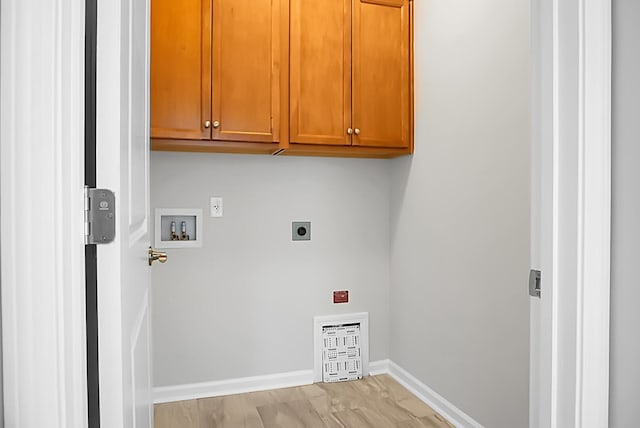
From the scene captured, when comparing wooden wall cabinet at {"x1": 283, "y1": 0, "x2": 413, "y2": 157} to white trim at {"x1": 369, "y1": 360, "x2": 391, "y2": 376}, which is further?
white trim at {"x1": 369, "y1": 360, "x2": 391, "y2": 376}

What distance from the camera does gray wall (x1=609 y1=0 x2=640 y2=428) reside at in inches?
35.5

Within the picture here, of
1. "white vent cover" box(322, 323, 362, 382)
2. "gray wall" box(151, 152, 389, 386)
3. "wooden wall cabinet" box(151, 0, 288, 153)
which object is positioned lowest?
"white vent cover" box(322, 323, 362, 382)

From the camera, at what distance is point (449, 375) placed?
2334mm

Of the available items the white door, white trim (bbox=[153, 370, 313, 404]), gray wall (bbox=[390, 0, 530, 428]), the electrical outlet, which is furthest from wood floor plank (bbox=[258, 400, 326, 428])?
the white door

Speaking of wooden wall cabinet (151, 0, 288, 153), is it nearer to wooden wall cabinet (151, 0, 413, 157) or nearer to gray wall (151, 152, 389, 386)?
wooden wall cabinet (151, 0, 413, 157)

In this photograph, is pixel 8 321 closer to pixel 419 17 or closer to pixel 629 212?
pixel 629 212

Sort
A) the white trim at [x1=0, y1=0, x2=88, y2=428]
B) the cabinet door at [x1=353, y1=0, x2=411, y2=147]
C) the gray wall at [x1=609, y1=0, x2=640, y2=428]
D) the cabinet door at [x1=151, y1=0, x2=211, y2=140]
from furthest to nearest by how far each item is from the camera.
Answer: the cabinet door at [x1=353, y1=0, x2=411, y2=147]
the cabinet door at [x1=151, y1=0, x2=211, y2=140]
the gray wall at [x1=609, y1=0, x2=640, y2=428]
the white trim at [x1=0, y1=0, x2=88, y2=428]

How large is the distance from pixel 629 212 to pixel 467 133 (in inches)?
51.7

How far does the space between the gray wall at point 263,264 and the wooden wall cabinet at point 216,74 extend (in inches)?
12.4

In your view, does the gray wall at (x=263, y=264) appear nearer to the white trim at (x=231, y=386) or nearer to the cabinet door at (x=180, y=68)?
the white trim at (x=231, y=386)

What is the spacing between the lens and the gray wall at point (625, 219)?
0.90 metres

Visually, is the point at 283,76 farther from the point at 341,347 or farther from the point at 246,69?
the point at 341,347

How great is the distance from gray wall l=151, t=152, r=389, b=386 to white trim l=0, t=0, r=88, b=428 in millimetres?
1909

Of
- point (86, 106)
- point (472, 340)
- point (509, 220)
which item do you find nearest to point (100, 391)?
point (86, 106)
